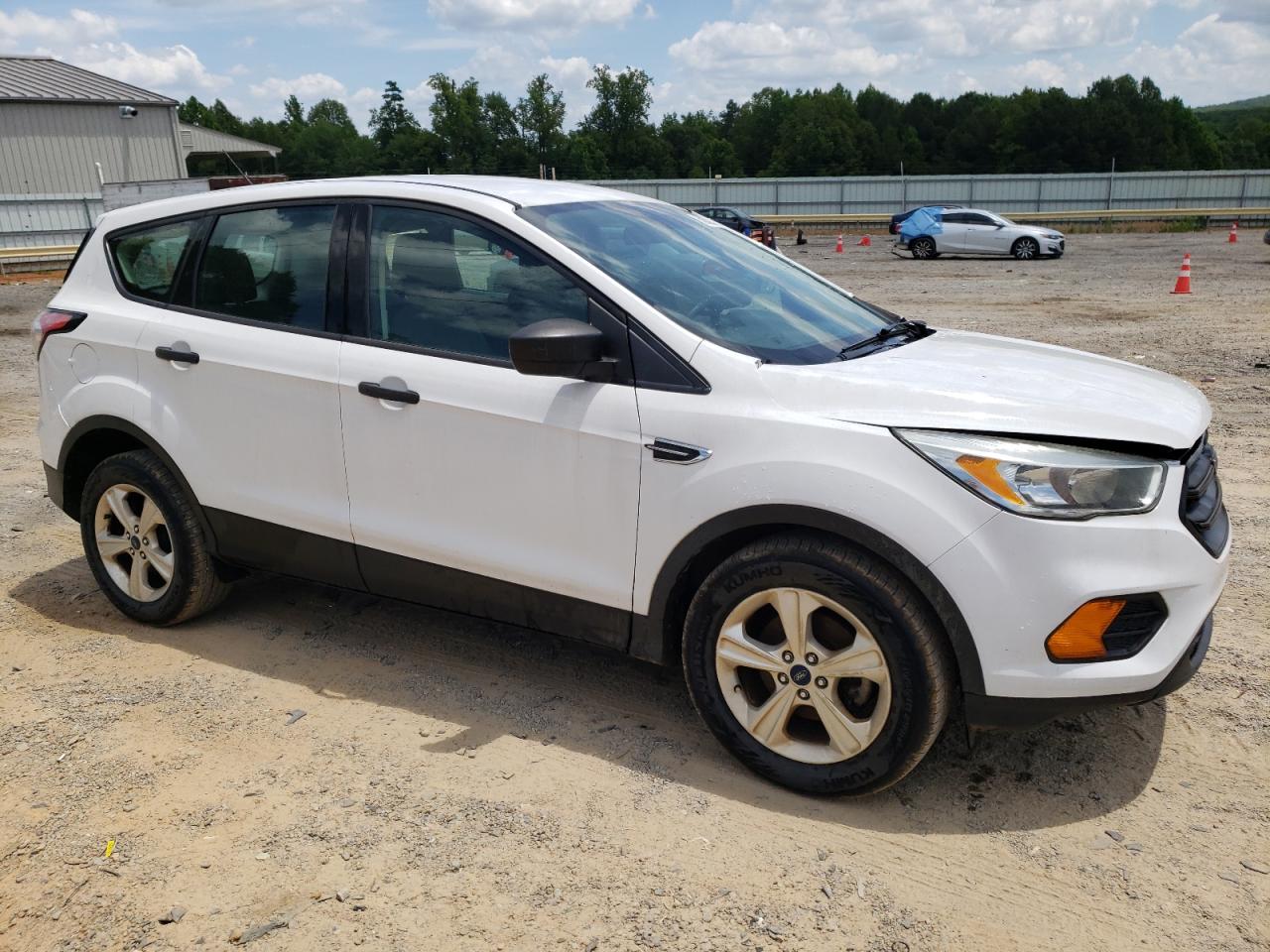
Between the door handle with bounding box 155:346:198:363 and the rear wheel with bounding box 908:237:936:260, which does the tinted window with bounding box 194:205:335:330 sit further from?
the rear wheel with bounding box 908:237:936:260

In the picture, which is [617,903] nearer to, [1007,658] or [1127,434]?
[1007,658]

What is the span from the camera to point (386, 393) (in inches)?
151

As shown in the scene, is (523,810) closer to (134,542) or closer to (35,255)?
(134,542)

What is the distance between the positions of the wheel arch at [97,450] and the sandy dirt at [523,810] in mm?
563

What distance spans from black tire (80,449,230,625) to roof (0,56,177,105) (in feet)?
132

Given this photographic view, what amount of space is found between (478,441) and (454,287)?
600 millimetres

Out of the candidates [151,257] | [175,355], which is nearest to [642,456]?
[175,355]

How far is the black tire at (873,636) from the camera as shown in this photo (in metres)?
3.07

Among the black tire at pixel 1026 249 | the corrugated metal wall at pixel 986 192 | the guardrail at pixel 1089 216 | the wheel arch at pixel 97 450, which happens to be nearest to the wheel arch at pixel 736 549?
the wheel arch at pixel 97 450

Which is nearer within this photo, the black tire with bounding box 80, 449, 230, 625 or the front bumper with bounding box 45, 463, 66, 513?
the black tire with bounding box 80, 449, 230, 625

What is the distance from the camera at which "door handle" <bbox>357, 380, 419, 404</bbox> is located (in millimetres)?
3787

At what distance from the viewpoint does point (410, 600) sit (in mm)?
4074

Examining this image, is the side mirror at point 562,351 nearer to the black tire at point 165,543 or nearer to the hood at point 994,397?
the hood at point 994,397

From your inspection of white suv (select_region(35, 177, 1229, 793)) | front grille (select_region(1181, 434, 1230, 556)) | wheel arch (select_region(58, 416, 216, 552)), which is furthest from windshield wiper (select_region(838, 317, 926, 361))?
wheel arch (select_region(58, 416, 216, 552))
